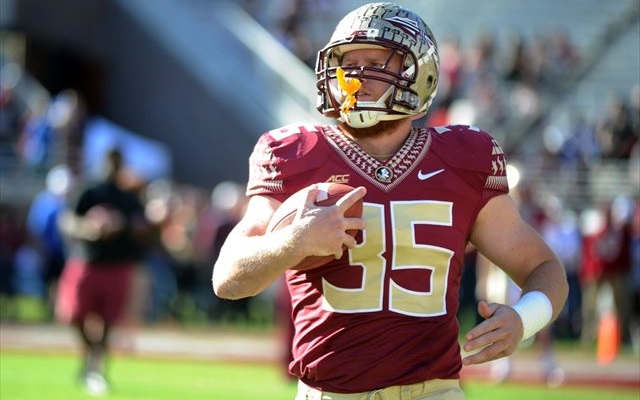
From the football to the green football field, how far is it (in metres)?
6.43

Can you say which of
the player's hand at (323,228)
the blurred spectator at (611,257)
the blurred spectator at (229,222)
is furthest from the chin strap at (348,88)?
the blurred spectator at (229,222)

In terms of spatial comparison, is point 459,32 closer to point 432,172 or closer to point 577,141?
point 577,141

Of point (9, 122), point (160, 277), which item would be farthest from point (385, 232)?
point (9, 122)

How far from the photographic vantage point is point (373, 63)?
Answer: 4.01 m

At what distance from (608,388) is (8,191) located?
37.6 feet

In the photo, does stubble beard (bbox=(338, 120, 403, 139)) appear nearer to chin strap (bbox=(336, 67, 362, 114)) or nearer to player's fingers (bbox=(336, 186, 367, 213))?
chin strap (bbox=(336, 67, 362, 114))

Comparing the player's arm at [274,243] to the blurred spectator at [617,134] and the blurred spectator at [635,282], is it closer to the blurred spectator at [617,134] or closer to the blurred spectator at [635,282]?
the blurred spectator at [635,282]

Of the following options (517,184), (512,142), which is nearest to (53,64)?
(512,142)

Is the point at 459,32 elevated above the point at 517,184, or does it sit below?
above

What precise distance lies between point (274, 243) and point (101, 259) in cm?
750

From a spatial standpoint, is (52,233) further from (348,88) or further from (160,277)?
(348,88)

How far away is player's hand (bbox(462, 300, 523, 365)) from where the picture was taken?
3.74 metres

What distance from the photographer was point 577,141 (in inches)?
745

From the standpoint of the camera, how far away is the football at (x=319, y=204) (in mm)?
3729
